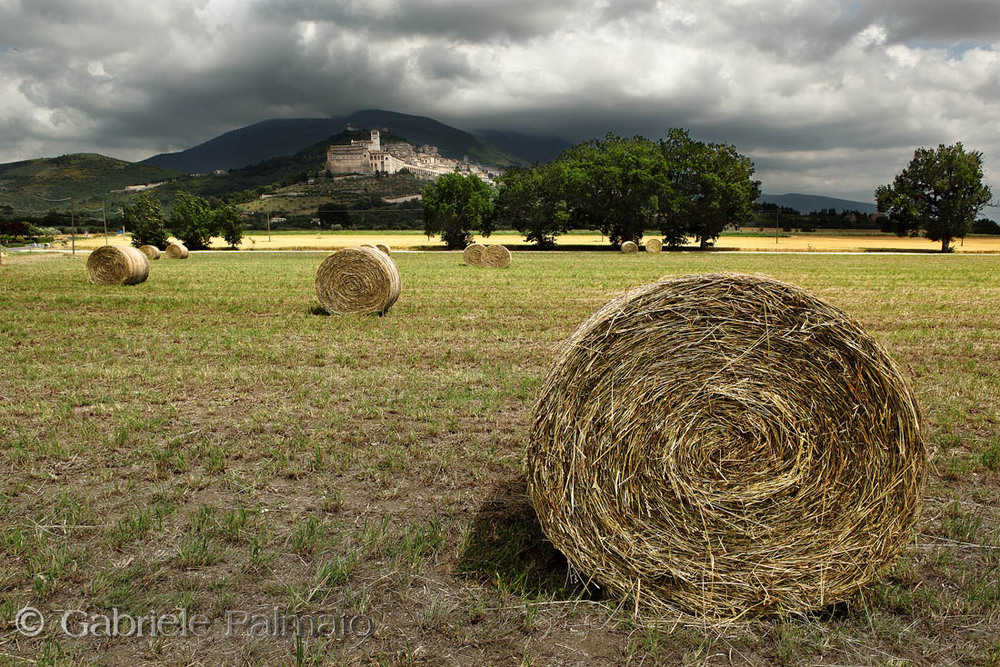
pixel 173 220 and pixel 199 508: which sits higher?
pixel 173 220

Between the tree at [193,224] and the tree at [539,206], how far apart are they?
101 feet

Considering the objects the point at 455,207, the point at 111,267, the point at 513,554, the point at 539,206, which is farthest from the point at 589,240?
the point at 513,554

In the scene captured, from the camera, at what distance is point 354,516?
14.5 feet

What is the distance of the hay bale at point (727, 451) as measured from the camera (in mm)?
3367

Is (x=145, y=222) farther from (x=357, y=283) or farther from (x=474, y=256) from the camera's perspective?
(x=357, y=283)

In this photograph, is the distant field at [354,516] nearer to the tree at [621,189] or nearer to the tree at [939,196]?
the tree at [621,189]

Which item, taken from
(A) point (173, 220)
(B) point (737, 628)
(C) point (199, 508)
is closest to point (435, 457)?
(C) point (199, 508)

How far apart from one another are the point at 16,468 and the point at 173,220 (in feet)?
235

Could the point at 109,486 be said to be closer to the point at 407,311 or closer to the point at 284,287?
the point at 407,311

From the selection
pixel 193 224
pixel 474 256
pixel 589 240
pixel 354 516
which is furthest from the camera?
pixel 589 240

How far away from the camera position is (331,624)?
323 centimetres

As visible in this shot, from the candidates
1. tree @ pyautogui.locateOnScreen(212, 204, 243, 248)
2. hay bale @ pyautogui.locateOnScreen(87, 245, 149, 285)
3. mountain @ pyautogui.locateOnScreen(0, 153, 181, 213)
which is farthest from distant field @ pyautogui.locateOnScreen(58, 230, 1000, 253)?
mountain @ pyautogui.locateOnScreen(0, 153, 181, 213)

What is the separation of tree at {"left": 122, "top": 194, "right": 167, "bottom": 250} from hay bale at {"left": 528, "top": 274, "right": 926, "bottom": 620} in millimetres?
65072

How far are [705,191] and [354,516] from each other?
210 feet
